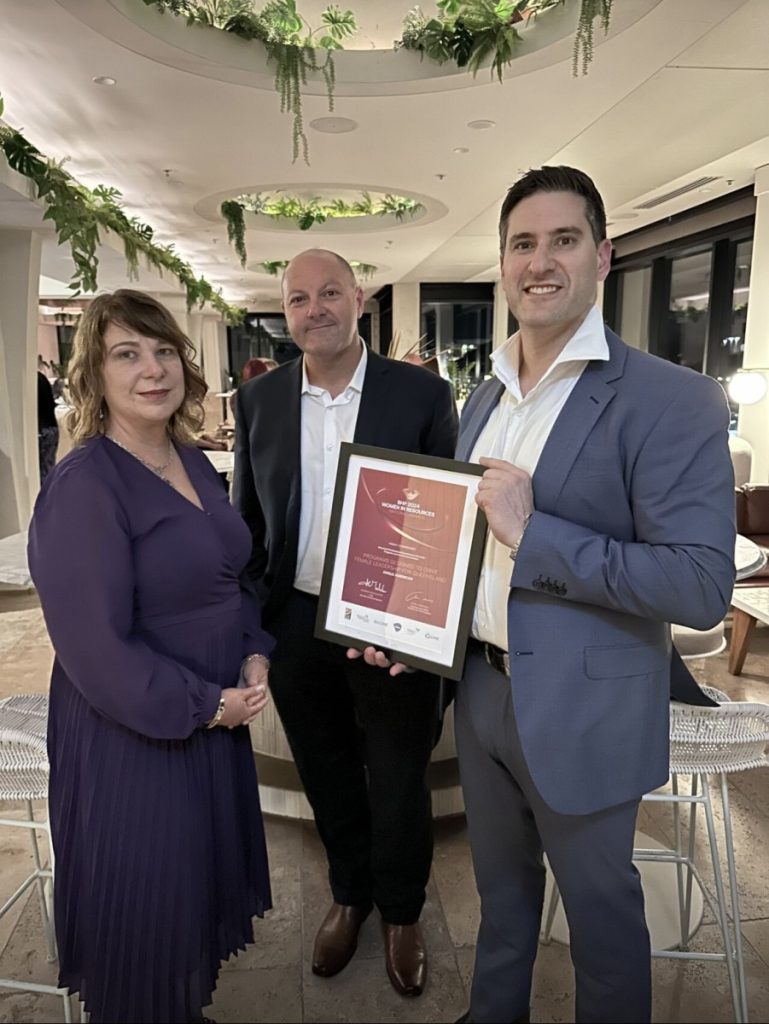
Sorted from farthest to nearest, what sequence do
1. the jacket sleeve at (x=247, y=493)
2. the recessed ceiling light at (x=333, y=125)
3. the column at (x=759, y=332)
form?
the column at (x=759, y=332) → the recessed ceiling light at (x=333, y=125) → the jacket sleeve at (x=247, y=493)

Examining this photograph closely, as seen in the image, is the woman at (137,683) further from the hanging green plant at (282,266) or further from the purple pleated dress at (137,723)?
the hanging green plant at (282,266)

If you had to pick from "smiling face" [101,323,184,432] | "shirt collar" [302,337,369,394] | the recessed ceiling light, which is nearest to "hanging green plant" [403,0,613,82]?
the recessed ceiling light

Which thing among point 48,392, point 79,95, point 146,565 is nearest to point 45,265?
point 48,392

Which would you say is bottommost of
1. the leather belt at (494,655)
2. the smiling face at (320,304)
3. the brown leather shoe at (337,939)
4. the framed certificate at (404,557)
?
the brown leather shoe at (337,939)

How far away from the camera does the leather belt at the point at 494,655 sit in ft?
4.36

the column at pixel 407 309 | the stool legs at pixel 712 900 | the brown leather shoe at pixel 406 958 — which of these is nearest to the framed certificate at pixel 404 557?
the stool legs at pixel 712 900

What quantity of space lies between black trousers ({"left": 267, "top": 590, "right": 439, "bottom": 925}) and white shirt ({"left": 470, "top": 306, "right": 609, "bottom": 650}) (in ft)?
1.64

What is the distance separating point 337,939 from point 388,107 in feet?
14.5

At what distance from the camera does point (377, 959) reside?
1.95 metres

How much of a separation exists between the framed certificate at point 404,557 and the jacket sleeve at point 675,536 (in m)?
0.23

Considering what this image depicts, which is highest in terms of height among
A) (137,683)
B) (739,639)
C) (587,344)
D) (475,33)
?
(475,33)

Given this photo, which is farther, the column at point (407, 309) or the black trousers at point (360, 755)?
the column at point (407, 309)

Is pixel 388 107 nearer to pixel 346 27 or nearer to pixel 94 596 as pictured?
pixel 346 27

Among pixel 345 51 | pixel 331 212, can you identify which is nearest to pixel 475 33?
pixel 345 51
